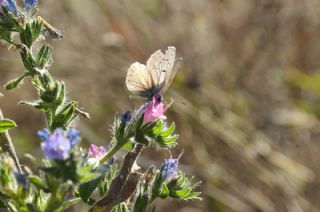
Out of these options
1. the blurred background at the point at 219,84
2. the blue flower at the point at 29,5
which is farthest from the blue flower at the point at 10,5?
the blurred background at the point at 219,84

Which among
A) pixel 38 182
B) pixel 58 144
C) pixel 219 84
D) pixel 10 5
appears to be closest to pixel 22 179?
pixel 38 182

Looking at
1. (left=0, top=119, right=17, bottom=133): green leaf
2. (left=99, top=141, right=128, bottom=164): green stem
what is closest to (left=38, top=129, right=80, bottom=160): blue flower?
(left=99, top=141, right=128, bottom=164): green stem

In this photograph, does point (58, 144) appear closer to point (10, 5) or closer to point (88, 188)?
point (88, 188)

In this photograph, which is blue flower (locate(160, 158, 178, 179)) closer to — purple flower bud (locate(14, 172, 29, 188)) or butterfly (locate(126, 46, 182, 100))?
butterfly (locate(126, 46, 182, 100))

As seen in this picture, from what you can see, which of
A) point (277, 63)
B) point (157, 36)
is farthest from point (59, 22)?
point (277, 63)

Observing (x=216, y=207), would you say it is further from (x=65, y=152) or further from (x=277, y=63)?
(x=65, y=152)

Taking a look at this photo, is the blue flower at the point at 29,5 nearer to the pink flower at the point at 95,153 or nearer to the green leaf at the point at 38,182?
the pink flower at the point at 95,153
